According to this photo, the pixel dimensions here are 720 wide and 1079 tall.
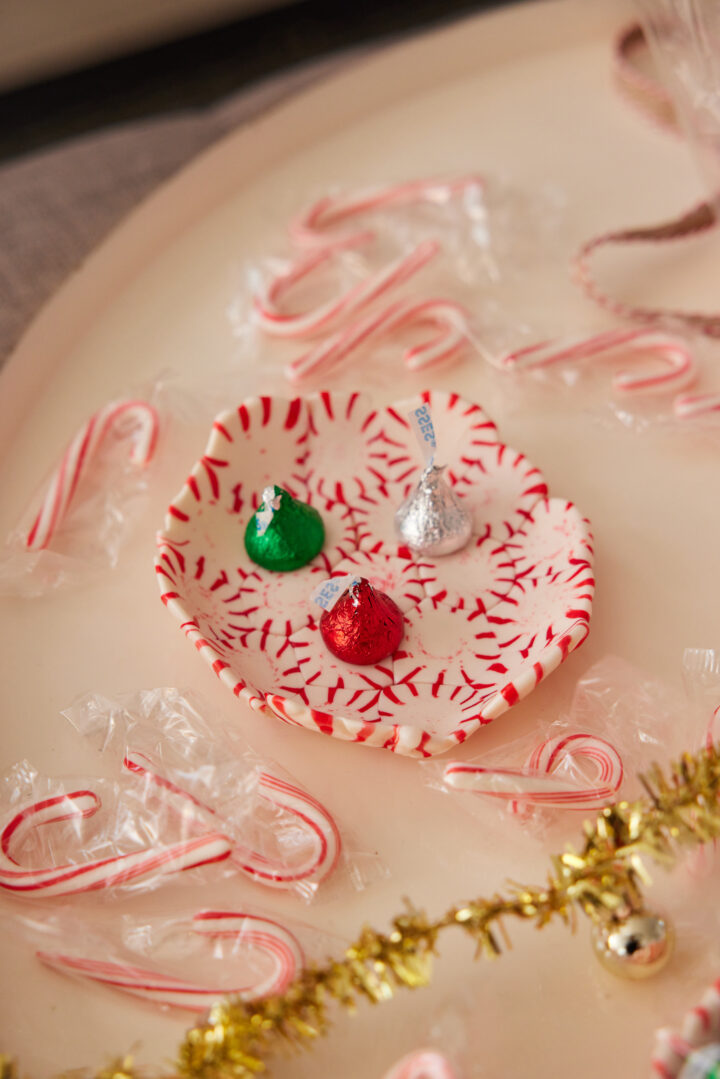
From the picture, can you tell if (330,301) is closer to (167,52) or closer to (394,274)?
(394,274)

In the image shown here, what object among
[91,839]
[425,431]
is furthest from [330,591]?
[91,839]

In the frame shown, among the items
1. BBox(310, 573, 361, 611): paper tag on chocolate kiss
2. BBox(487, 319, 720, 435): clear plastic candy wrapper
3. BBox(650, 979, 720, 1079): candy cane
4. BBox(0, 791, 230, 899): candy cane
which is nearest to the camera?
BBox(650, 979, 720, 1079): candy cane

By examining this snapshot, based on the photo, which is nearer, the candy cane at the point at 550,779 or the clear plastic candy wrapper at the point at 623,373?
the candy cane at the point at 550,779

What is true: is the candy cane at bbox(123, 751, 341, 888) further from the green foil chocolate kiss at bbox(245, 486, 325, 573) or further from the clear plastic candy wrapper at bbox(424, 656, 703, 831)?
the green foil chocolate kiss at bbox(245, 486, 325, 573)

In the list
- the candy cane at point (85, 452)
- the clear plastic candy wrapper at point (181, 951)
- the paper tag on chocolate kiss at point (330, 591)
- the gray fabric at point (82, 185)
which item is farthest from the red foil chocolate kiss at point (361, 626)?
the gray fabric at point (82, 185)

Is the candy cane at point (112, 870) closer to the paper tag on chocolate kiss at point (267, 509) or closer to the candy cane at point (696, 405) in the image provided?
the paper tag on chocolate kiss at point (267, 509)

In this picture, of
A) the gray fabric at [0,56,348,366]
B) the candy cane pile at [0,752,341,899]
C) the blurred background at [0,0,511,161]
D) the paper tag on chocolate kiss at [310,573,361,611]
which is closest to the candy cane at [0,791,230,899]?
the candy cane pile at [0,752,341,899]
